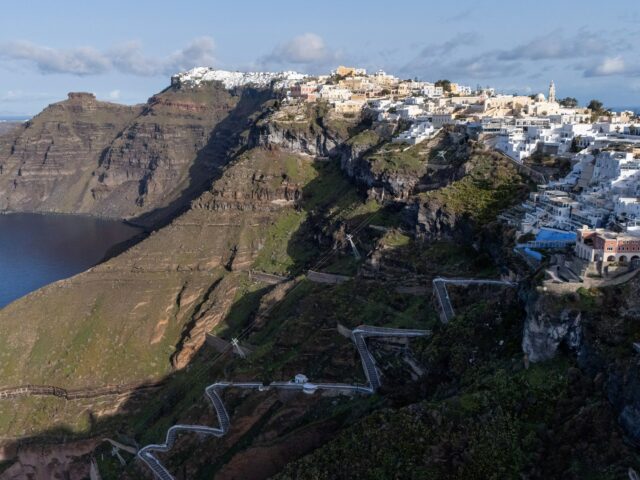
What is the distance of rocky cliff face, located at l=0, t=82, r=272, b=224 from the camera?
6211 inches

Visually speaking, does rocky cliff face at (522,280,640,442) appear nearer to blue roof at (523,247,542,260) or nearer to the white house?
blue roof at (523,247,542,260)

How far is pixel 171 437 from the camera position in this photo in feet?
159

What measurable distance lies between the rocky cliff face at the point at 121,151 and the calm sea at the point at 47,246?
28.5ft

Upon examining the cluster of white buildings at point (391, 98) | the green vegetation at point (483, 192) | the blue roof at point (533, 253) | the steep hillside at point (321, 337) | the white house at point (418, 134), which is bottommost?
the steep hillside at point (321, 337)

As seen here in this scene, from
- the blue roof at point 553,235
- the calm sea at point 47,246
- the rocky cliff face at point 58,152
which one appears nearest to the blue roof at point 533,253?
the blue roof at point 553,235

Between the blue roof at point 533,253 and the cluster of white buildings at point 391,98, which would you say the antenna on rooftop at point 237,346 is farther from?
the cluster of white buildings at point 391,98

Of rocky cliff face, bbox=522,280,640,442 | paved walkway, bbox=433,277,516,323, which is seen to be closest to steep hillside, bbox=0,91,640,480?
rocky cliff face, bbox=522,280,640,442

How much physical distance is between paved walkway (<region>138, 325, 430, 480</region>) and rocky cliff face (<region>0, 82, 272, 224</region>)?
103 m

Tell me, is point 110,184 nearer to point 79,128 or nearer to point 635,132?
point 79,128

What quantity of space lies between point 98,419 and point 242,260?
29.7m

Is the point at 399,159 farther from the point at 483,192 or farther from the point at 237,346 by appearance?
the point at 237,346

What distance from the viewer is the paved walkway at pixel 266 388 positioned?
145 feet

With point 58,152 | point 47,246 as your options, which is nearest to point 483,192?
point 47,246

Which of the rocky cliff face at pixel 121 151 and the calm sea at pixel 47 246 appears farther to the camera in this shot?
the rocky cliff face at pixel 121 151
